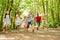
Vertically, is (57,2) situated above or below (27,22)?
above

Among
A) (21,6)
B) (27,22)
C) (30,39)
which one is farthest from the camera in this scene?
(21,6)

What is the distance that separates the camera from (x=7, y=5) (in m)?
21.5

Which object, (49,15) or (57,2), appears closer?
(57,2)

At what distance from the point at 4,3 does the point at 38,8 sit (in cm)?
1096

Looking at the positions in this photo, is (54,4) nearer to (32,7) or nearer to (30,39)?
(32,7)

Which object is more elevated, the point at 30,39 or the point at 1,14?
the point at 1,14

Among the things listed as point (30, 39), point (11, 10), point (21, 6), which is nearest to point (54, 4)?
point (21, 6)

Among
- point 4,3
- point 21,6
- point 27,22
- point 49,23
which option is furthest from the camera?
point 49,23

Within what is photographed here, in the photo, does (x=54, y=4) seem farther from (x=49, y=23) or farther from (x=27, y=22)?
(x=27, y=22)

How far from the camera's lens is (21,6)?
1021 inches

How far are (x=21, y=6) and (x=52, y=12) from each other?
5327 mm

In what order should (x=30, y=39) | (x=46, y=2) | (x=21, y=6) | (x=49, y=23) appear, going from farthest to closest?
(x=46, y=2), (x=49, y=23), (x=21, y=6), (x=30, y=39)

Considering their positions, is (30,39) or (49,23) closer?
(30,39)

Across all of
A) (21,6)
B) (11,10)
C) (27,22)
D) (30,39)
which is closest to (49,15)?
(21,6)
